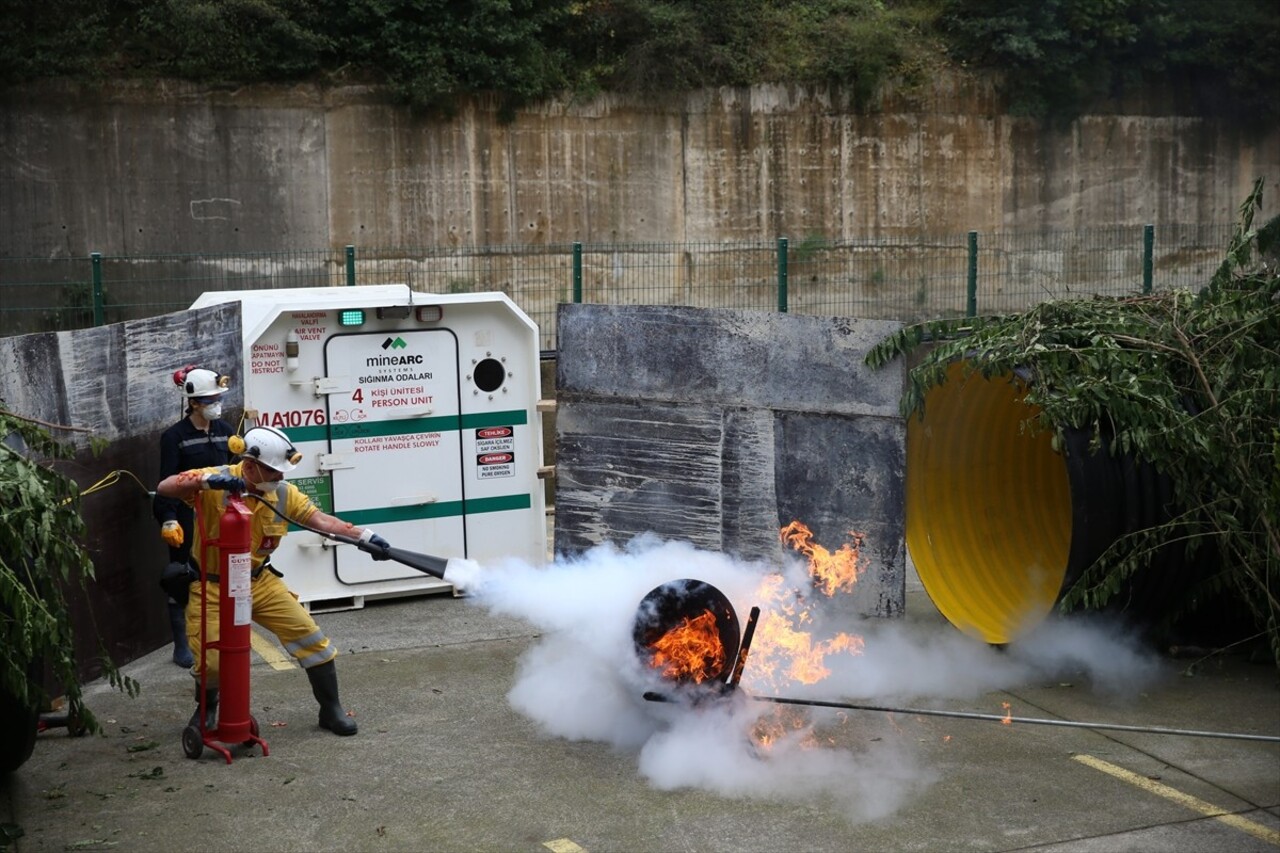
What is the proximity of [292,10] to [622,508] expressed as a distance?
15459 millimetres

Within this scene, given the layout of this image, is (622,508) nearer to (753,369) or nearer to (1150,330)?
(753,369)

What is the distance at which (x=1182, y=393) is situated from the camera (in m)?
7.98

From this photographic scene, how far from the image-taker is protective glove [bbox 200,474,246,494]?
259 inches

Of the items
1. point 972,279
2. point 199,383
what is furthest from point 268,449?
point 972,279

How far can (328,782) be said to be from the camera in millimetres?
6500

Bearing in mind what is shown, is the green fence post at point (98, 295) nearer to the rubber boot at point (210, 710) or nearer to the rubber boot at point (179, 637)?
the rubber boot at point (179, 637)

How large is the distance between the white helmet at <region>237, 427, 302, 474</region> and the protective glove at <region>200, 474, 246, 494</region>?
0.23 metres

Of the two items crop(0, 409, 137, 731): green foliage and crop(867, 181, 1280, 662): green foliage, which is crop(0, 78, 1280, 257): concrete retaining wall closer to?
crop(867, 181, 1280, 662): green foliage

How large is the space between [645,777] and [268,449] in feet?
7.97

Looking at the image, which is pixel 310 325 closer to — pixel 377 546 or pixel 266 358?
pixel 266 358

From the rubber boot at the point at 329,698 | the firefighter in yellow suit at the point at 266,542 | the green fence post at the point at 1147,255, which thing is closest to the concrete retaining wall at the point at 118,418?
the firefighter in yellow suit at the point at 266,542

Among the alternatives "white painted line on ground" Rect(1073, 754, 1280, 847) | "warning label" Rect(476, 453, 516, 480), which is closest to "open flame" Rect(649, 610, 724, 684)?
"white painted line on ground" Rect(1073, 754, 1280, 847)

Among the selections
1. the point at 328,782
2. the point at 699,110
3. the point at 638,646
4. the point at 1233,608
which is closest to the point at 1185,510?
the point at 1233,608

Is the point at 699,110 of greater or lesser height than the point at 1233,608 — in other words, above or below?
above
